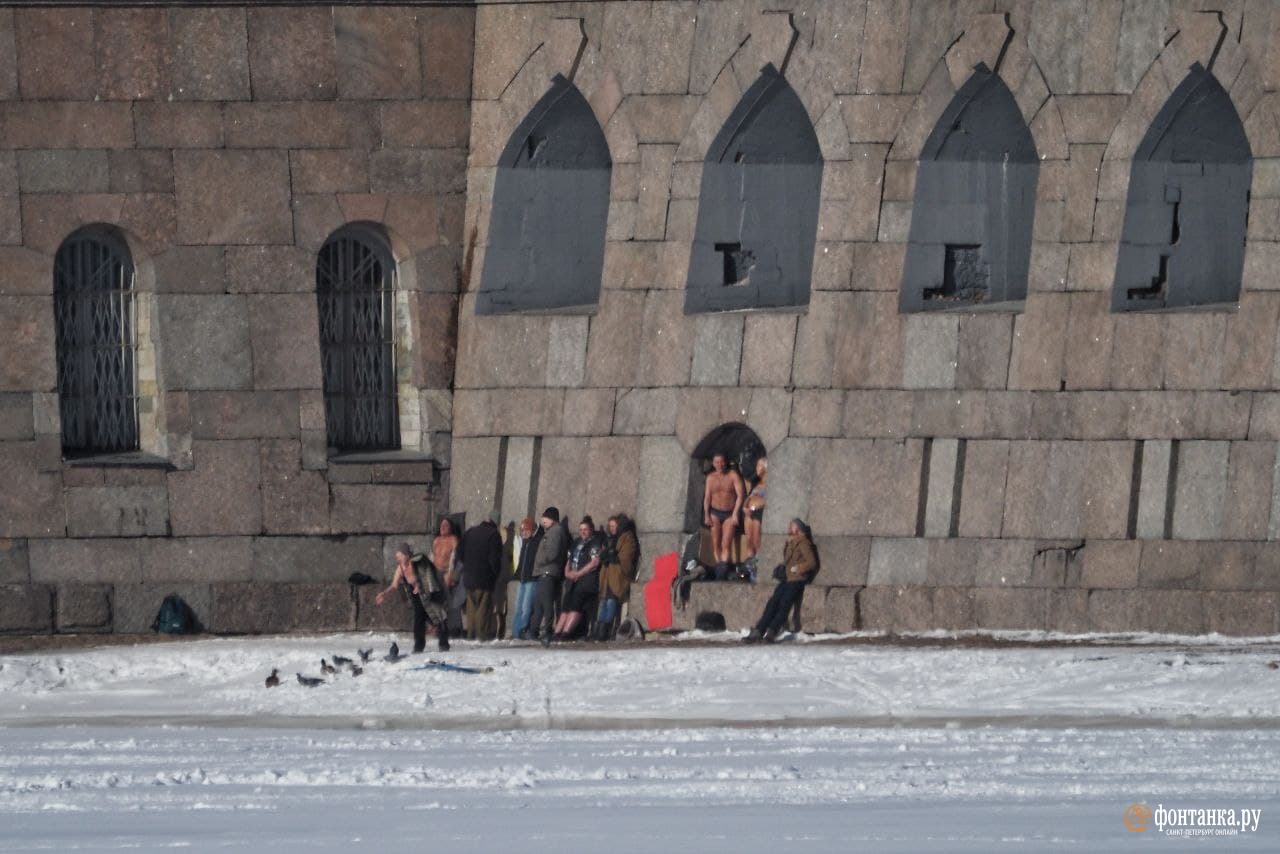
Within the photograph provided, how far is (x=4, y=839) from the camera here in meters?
13.4

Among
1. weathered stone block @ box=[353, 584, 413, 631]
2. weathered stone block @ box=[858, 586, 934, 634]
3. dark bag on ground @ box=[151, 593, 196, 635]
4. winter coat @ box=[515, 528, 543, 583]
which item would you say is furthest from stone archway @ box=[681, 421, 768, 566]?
dark bag on ground @ box=[151, 593, 196, 635]

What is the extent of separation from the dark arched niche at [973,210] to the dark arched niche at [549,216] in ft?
10.4

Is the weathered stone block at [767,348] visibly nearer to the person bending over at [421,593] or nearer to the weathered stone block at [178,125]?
the person bending over at [421,593]

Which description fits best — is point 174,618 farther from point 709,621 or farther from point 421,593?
point 709,621

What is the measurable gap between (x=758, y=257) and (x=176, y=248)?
17.6 ft

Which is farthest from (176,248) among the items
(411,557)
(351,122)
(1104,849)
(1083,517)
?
(1104,849)

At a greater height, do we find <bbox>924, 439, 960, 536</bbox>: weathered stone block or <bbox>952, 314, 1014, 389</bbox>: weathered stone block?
<bbox>952, 314, 1014, 389</bbox>: weathered stone block

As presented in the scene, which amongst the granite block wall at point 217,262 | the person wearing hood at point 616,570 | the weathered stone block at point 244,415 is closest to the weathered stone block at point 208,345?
the granite block wall at point 217,262

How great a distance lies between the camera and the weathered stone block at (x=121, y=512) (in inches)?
995

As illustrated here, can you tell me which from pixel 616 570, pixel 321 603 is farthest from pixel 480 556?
pixel 321 603

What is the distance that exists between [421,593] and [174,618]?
3.22m

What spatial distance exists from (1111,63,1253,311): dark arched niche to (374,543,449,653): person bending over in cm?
628

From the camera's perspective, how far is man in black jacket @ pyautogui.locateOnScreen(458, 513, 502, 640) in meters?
24.7

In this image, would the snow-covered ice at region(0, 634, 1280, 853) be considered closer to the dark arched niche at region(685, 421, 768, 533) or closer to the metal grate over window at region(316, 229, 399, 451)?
the dark arched niche at region(685, 421, 768, 533)
